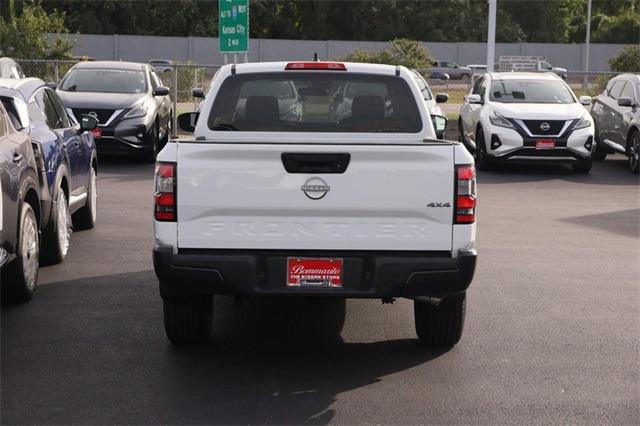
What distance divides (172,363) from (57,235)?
11.5 feet

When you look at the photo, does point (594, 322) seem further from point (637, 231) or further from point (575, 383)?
point (637, 231)

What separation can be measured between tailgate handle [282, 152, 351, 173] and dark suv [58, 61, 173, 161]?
41.7ft

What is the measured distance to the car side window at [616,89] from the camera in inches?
834

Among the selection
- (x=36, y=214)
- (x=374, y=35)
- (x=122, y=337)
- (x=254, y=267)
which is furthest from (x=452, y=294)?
(x=374, y=35)

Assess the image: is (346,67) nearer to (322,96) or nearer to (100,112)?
(322,96)

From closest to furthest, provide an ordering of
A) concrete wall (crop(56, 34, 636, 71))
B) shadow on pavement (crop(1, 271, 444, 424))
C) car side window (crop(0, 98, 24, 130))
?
shadow on pavement (crop(1, 271, 444, 424)) → car side window (crop(0, 98, 24, 130)) → concrete wall (crop(56, 34, 636, 71))

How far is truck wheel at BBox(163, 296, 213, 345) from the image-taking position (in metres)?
7.25

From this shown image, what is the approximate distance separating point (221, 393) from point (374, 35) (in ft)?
238

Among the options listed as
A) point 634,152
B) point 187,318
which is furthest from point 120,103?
point 187,318

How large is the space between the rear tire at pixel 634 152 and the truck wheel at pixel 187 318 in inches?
544

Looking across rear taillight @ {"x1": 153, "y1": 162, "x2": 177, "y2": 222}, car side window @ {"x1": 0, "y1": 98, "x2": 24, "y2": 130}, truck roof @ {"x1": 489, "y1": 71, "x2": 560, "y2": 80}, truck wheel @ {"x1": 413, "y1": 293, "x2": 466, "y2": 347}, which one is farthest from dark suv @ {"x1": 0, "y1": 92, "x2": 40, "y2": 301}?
truck roof @ {"x1": 489, "y1": 71, "x2": 560, "y2": 80}

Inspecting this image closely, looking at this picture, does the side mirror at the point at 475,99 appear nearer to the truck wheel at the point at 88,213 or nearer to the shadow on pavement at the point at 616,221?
the shadow on pavement at the point at 616,221

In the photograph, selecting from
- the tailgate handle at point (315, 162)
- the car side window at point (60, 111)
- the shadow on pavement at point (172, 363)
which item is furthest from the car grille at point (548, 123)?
the tailgate handle at point (315, 162)

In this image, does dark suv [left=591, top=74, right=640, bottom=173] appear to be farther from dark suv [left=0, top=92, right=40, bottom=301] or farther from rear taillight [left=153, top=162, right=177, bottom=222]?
rear taillight [left=153, top=162, right=177, bottom=222]
